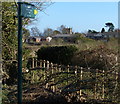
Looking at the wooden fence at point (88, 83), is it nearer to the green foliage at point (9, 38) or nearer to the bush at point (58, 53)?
the green foliage at point (9, 38)

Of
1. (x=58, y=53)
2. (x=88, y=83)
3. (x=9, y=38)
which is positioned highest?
(x=9, y=38)

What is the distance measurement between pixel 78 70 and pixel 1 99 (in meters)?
1.91

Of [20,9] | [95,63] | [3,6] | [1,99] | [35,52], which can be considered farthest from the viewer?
[35,52]

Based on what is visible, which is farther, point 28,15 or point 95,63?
point 95,63

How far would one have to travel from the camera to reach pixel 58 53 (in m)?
14.7

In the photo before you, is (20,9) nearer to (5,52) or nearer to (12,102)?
(12,102)

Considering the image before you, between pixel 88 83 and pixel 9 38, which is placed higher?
pixel 9 38

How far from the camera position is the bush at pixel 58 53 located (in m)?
14.2

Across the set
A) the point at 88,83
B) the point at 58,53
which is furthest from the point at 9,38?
the point at 58,53

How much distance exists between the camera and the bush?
14.2 meters

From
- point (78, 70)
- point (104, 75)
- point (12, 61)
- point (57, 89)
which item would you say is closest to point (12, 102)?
point (57, 89)

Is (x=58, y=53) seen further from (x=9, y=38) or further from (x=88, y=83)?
(x=88, y=83)

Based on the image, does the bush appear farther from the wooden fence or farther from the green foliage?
the wooden fence

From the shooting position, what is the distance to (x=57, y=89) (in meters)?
6.11
